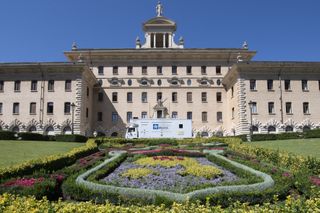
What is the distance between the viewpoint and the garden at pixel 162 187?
5.64m

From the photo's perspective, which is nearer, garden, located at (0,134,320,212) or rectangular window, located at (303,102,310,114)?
garden, located at (0,134,320,212)

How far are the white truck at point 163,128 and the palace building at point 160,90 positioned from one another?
8308 mm

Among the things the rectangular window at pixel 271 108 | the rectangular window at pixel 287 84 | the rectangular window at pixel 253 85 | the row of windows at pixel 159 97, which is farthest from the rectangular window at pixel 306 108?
the row of windows at pixel 159 97

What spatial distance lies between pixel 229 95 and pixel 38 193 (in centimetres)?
4032

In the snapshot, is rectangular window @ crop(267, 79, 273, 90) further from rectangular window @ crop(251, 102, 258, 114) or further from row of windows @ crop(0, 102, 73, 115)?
row of windows @ crop(0, 102, 73, 115)

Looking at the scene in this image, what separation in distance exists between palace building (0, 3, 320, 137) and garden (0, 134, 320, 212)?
82.0ft

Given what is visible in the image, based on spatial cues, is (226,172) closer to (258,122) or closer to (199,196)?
(199,196)

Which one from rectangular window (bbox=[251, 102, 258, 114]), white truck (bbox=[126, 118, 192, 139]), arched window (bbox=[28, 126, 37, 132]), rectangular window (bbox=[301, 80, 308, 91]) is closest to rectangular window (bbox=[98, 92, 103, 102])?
arched window (bbox=[28, 126, 37, 132])

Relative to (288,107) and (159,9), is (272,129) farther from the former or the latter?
(159,9)

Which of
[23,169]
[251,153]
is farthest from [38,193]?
[251,153]

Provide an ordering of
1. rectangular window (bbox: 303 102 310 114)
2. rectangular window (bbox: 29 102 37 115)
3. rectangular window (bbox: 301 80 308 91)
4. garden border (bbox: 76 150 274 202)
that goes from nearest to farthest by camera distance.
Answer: garden border (bbox: 76 150 274 202), rectangular window (bbox: 29 102 37 115), rectangular window (bbox: 303 102 310 114), rectangular window (bbox: 301 80 308 91)

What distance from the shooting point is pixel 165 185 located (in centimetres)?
1165

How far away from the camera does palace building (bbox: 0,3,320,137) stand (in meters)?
41.9

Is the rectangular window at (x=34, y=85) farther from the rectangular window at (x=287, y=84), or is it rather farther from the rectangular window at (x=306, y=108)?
the rectangular window at (x=306, y=108)
